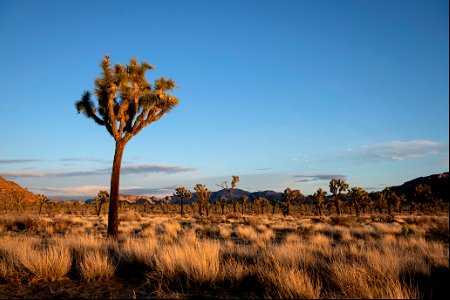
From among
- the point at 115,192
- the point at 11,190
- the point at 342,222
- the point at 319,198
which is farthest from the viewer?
the point at 11,190

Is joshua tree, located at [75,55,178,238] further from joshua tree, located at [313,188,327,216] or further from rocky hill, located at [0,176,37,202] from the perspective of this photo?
rocky hill, located at [0,176,37,202]

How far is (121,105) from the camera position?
14.0 meters

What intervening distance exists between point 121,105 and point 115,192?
155 inches

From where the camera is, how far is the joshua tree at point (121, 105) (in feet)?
44.9

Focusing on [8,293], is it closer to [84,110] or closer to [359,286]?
[359,286]

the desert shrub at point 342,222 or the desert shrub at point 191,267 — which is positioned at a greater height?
the desert shrub at point 191,267

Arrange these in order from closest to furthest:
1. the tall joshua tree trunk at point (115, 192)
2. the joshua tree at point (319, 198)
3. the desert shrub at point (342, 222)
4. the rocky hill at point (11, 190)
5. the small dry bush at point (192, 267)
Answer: the small dry bush at point (192, 267) → the tall joshua tree trunk at point (115, 192) → the desert shrub at point (342, 222) → the joshua tree at point (319, 198) → the rocky hill at point (11, 190)

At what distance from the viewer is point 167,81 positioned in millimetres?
15078

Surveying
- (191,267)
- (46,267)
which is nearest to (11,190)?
(46,267)

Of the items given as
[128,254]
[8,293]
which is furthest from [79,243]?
[8,293]

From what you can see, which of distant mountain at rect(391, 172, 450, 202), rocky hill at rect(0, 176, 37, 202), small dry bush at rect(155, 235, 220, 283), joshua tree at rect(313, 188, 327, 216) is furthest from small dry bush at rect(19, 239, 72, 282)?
rocky hill at rect(0, 176, 37, 202)

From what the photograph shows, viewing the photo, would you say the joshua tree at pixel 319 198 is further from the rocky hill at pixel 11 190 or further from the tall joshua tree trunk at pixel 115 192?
the rocky hill at pixel 11 190

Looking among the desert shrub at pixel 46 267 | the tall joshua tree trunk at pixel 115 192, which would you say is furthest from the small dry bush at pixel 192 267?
the tall joshua tree trunk at pixel 115 192

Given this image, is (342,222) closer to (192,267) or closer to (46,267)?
(192,267)
